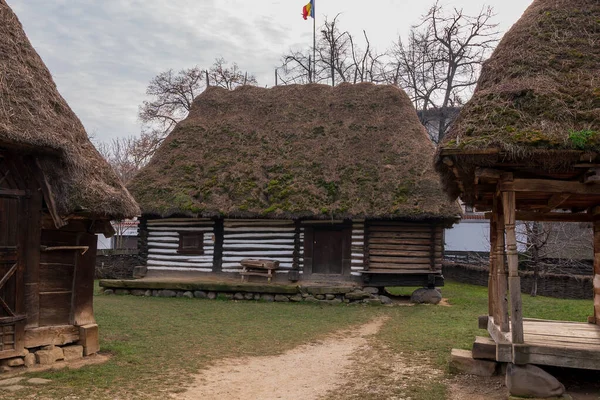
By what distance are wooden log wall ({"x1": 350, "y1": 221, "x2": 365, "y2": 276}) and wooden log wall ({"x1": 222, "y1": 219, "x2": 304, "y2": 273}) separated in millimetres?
1804

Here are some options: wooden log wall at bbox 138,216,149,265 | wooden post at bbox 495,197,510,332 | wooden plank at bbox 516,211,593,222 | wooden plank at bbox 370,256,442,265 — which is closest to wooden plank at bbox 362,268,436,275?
A: wooden plank at bbox 370,256,442,265

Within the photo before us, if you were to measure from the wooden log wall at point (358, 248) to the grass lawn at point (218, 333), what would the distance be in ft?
5.51

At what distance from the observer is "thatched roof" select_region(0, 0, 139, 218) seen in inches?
325

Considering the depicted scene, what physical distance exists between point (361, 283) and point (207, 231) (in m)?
5.84

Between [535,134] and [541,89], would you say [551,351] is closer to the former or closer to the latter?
[535,134]

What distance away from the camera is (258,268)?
19.1 metres

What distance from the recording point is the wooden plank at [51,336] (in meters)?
8.74

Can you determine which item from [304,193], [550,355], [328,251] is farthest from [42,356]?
[328,251]

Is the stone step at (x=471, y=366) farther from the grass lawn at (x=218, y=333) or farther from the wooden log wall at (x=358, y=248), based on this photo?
the wooden log wall at (x=358, y=248)

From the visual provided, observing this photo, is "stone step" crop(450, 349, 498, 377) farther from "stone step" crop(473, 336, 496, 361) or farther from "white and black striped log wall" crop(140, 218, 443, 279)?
"white and black striped log wall" crop(140, 218, 443, 279)

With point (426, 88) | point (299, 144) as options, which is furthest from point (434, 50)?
point (299, 144)

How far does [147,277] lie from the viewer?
2095cm

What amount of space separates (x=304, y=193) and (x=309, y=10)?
1769 cm

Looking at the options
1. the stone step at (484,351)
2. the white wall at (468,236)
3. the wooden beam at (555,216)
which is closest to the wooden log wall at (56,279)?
the stone step at (484,351)
